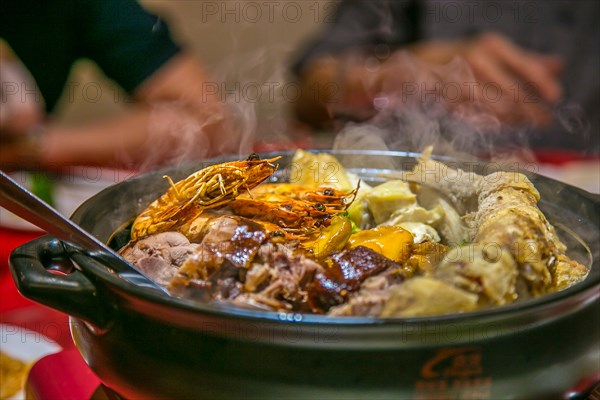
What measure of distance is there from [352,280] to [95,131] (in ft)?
11.2

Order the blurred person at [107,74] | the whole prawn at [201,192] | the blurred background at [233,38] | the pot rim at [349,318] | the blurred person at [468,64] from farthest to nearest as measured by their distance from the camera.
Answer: the blurred background at [233,38]
the blurred person at [468,64]
the blurred person at [107,74]
the whole prawn at [201,192]
the pot rim at [349,318]

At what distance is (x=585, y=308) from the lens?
98cm

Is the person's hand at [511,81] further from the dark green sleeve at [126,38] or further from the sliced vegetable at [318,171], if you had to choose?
the sliced vegetable at [318,171]

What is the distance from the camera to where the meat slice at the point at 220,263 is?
1097 mm

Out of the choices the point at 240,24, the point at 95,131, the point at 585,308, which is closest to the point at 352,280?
the point at 585,308

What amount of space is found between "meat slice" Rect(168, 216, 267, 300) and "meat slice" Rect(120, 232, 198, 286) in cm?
11

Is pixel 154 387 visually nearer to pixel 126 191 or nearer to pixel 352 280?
pixel 352 280

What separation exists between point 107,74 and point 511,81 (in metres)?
3.06

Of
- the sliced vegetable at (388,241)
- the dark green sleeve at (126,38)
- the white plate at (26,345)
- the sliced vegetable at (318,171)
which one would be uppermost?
the dark green sleeve at (126,38)

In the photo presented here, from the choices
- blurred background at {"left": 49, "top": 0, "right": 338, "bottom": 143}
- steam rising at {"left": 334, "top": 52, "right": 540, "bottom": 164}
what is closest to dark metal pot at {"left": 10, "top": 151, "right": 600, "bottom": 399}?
steam rising at {"left": 334, "top": 52, "right": 540, "bottom": 164}

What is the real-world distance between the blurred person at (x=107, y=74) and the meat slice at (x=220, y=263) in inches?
101

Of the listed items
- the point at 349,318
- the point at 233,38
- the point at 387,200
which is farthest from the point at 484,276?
the point at 233,38

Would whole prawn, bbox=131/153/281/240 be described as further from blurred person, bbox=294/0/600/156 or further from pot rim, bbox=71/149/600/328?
blurred person, bbox=294/0/600/156

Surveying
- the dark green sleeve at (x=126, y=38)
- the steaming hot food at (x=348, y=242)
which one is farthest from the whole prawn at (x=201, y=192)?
the dark green sleeve at (x=126, y=38)
